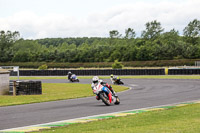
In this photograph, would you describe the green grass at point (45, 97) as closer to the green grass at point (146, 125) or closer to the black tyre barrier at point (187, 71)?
Result: the green grass at point (146, 125)

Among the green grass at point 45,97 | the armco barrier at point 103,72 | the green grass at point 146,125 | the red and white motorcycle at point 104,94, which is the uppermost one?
the armco barrier at point 103,72

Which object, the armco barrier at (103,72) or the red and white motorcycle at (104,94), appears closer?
the red and white motorcycle at (104,94)

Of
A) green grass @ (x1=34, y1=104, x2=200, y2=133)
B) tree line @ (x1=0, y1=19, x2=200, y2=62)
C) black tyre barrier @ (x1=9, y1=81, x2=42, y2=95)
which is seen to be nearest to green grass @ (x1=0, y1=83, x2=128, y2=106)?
black tyre barrier @ (x1=9, y1=81, x2=42, y2=95)

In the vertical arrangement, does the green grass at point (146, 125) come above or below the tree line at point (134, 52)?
below

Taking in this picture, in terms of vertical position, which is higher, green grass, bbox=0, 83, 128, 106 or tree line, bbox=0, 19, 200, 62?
tree line, bbox=0, 19, 200, 62

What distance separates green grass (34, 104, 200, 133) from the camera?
8.98 meters

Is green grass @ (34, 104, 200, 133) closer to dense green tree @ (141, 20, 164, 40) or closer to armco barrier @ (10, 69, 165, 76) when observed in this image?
armco barrier @ (10, 69, 165, 76)

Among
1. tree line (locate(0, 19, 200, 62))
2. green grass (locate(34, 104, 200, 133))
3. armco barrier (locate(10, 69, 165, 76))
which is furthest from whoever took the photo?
tree line (locate(0, 19, 200, 62))

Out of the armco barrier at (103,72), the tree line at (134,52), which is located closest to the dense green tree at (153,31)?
the tree line at (134,52)

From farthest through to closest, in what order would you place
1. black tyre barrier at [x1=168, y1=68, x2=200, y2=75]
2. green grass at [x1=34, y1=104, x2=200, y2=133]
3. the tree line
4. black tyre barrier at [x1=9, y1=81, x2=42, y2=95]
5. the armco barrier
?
the tree line
the armco barrier
black tyre barrier at [x1=168, y1=68, x2=200, y2=75]
black tyre barrier at [x1=9, y1=81, x2=42, y2=95]
green grass at [x1=34, y1=104, x2=200, y2=133]

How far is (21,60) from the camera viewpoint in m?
99.0

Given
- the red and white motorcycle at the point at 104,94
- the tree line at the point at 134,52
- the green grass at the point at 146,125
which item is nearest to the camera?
the green grass at the point at 146,125

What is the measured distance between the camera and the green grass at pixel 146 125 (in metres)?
8.98

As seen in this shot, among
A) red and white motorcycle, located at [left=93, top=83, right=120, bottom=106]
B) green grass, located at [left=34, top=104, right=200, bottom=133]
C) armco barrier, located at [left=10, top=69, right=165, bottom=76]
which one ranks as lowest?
green grass, located at [left=34, top=104, right=200, bottom=133]
